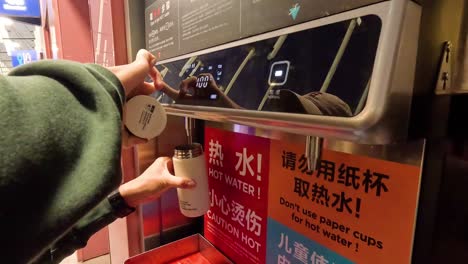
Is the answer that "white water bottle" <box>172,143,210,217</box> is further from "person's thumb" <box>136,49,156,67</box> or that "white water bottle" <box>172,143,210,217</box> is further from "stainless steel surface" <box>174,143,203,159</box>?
"person's thumb" <box>136,49,156,67</box>

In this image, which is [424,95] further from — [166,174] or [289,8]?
[166,174]

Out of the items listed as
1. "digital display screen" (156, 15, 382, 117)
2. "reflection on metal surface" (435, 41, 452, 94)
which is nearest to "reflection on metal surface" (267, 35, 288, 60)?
"digital display screen" (156, 15, 382, 117)

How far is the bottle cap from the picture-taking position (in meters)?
0.53

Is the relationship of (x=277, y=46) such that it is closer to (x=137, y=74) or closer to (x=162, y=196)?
(x=137, y=74)

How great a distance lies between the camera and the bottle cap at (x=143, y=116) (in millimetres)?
534

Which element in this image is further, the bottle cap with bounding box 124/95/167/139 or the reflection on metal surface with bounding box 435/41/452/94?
the bottle cap with bounding box 124/95/167/139

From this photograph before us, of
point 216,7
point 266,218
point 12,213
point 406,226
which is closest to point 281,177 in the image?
point 266,218

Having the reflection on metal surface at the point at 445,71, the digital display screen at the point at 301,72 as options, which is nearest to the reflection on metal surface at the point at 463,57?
the reflection on metal surface at the point at 445,71

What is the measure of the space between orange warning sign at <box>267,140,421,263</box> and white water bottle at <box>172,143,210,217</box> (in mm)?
161

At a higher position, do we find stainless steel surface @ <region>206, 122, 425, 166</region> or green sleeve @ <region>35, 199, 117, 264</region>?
stainless steel surface @ <region>206, 122, 425, 166</region>

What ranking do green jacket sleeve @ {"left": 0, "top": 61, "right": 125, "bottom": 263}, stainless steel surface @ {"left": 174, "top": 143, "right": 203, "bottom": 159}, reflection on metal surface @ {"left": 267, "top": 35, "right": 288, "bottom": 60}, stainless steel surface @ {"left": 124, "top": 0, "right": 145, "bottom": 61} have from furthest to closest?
stainless steel surface @ {"left": 124, "top": 0, "right": 145, "bottom": 61} → stainless steel surface @ {"left": 174, "top": 143, "right": 203, "bottom": 159} → reflection on metal surface @ {"left": 267, "top": 35, "right": 288, "bottom": 60} → green jacket sleeve @ {"left": 0, "top": 61, "right": 125, "bottom": 263}

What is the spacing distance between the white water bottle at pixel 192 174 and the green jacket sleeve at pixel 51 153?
1.15ft

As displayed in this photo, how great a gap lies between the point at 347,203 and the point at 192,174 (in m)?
0.33

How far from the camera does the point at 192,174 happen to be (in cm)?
65
